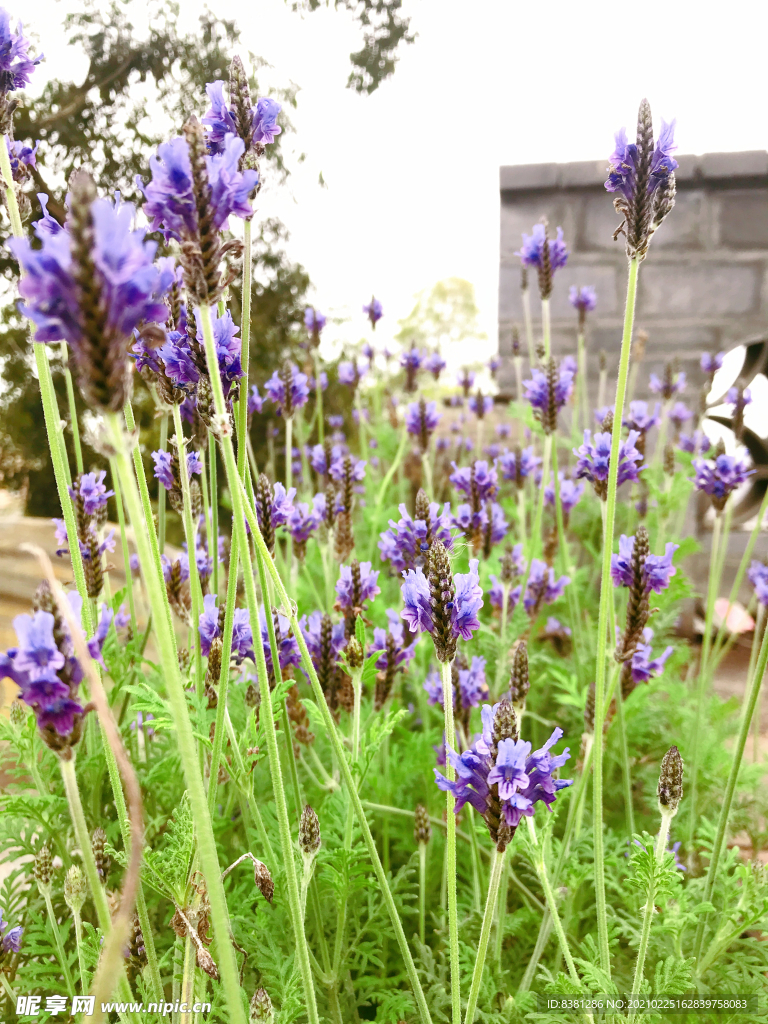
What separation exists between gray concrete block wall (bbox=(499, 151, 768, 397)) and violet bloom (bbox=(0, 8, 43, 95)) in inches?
134

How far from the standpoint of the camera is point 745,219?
12.9 feet

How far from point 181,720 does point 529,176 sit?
4.19 meters

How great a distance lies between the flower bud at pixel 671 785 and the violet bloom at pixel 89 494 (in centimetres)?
110

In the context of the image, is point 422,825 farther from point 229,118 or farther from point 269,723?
point 229,118

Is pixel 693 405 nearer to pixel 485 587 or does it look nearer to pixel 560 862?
pixel 485 587

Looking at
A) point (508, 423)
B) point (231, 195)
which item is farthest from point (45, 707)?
point (508, 423)

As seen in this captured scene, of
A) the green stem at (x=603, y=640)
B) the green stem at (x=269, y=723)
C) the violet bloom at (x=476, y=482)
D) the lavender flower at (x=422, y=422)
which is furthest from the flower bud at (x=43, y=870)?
the lavender flower at (x=422, y=422)

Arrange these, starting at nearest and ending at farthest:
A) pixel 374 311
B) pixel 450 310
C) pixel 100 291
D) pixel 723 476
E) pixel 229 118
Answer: pixel 100 291
pixel 229 118
pixel 723 476
pixel 374 311
pixel 450 310

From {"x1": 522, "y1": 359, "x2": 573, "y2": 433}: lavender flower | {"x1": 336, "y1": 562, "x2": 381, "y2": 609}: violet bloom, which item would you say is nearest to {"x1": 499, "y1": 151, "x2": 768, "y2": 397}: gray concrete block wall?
{"x1": 522, "y1": 359, "x2": 573, "y2": 433}: lavender flower

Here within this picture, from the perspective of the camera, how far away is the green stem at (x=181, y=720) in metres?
0.53

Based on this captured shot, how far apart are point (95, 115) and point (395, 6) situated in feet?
Result: 5.62

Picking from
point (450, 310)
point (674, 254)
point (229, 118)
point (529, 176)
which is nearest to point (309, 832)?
point (229, 118)

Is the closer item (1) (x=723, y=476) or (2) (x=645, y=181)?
(2) (x=645, y=181)

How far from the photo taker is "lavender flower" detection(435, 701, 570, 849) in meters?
0.75
